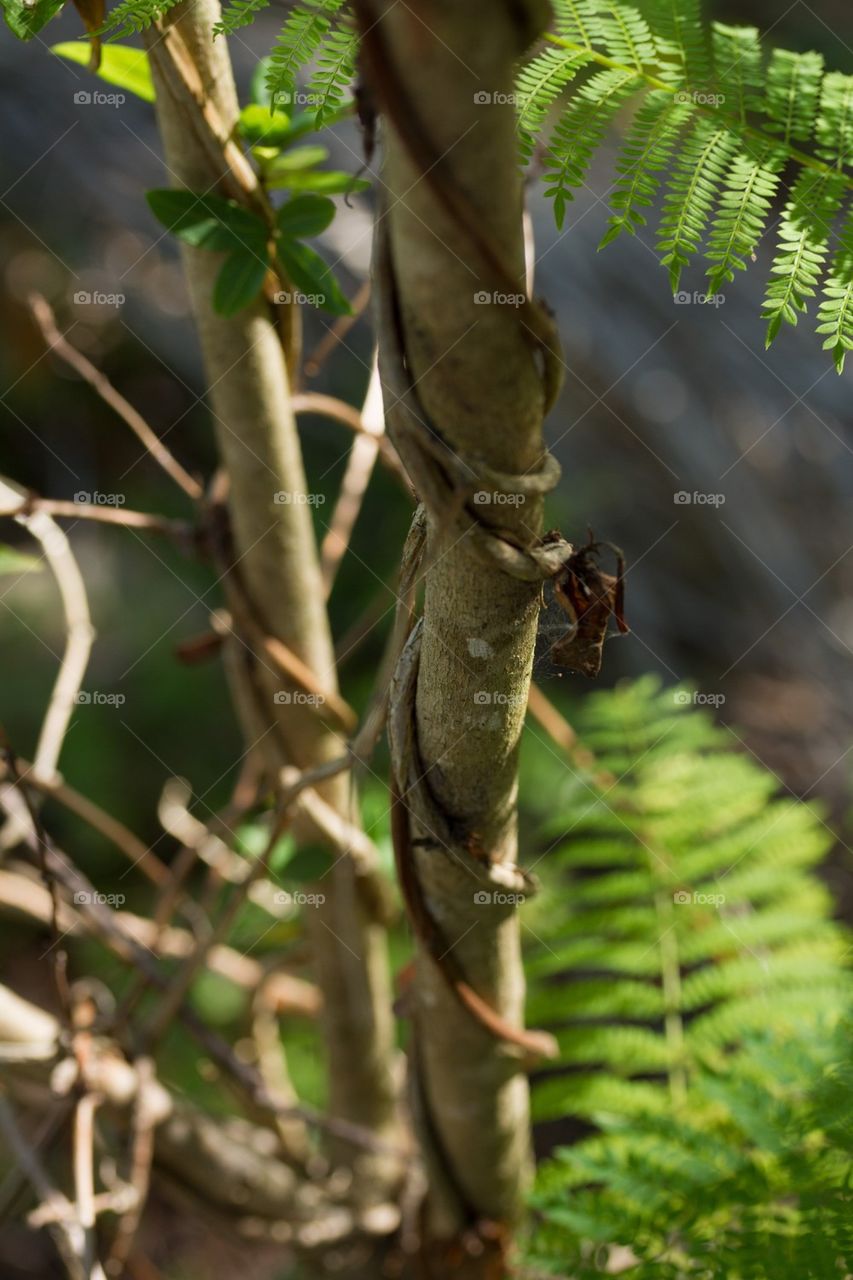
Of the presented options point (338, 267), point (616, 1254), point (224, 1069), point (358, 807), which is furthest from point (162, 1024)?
point (338, 267)

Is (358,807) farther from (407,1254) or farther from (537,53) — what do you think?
(537,53)

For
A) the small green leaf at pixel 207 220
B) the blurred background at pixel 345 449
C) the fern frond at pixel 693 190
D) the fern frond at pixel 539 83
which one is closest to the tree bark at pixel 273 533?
the small green leaf at pixel 207 220

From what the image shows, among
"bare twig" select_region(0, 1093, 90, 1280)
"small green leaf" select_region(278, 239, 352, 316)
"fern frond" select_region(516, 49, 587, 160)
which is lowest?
"bare twig" select_region(0, 1093, 90, 1280)

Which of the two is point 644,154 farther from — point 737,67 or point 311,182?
point 311,182

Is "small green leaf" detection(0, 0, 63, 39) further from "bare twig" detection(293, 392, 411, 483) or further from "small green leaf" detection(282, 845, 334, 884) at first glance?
"small green leaf" detection(282, 845, 334, 884)

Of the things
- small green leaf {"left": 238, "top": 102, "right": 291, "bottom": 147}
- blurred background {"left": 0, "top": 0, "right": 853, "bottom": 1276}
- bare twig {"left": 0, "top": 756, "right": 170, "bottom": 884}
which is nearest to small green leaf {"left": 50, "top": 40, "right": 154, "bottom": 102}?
small green leaf {"left": 238, "top": 102, "right": 291, "bottom": 147}

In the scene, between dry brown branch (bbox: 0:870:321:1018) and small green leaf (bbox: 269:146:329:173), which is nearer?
small green leaf (bbox: 269:146:329:173)
